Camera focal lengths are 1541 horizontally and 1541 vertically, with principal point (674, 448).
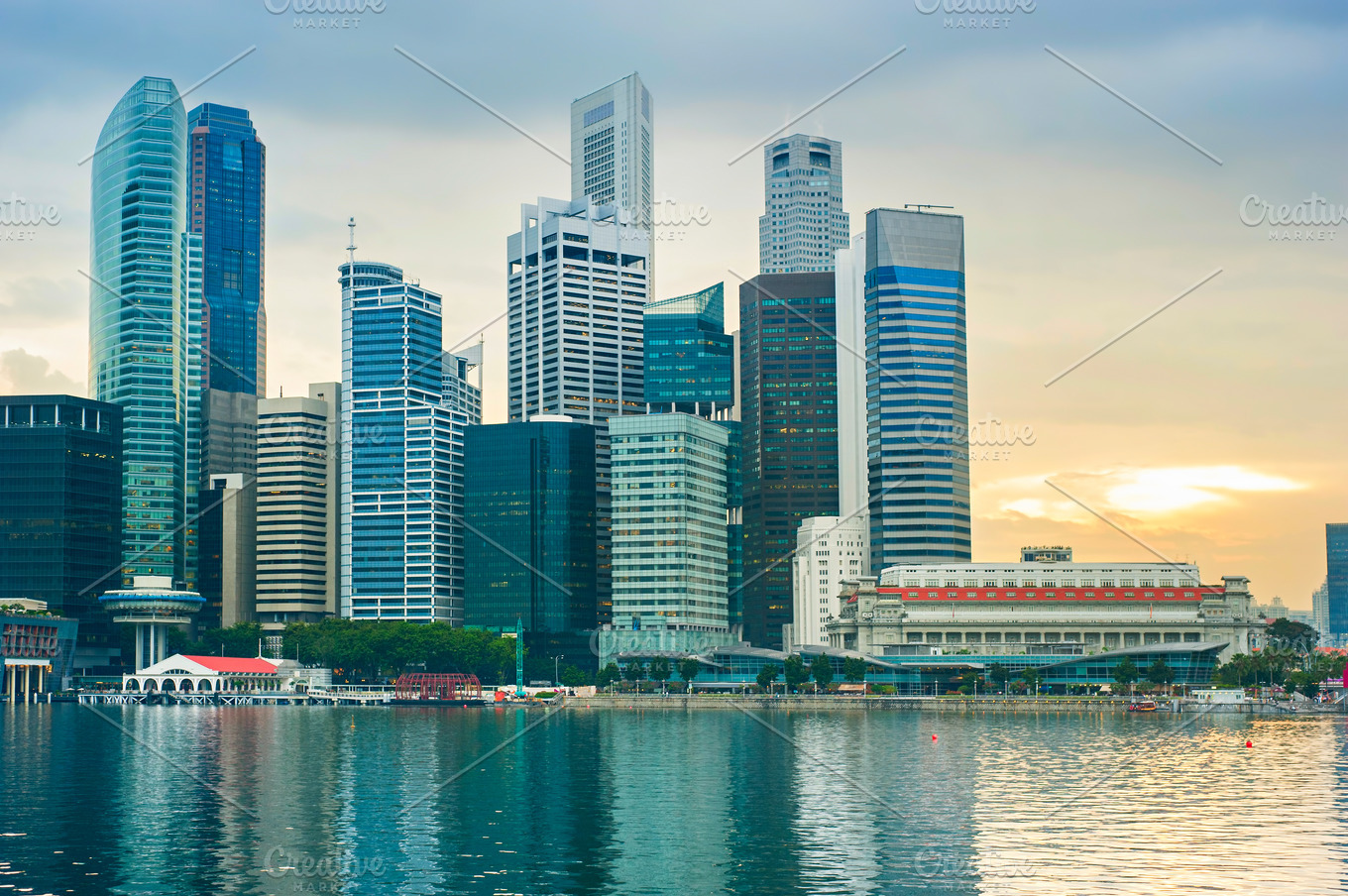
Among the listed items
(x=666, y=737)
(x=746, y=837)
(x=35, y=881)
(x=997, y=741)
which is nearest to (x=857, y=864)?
(x=746, y=837)

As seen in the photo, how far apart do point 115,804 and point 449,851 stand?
103 ft

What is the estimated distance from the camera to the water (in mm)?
72562

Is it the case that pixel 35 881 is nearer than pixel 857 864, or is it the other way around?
pixel 35 881

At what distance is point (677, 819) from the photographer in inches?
3738

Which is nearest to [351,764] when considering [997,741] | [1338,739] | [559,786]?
[559,786]

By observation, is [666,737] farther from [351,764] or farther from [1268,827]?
[1268,827]

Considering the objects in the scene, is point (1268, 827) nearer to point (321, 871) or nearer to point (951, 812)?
point (951, 812)

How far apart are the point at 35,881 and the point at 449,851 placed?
2012cm

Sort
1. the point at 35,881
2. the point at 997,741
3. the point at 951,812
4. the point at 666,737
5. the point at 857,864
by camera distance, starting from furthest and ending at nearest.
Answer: the point at 666,737 < the point at 997,741 < the point at 951,812 < the point at 857,864 < the point at 35,881

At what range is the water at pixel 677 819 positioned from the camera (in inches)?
2857

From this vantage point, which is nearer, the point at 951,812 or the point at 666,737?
the point at 951,812

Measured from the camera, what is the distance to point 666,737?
177 m

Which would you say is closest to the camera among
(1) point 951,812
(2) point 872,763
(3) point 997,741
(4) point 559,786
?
(1) point 951,812

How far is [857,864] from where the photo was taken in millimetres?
76188
